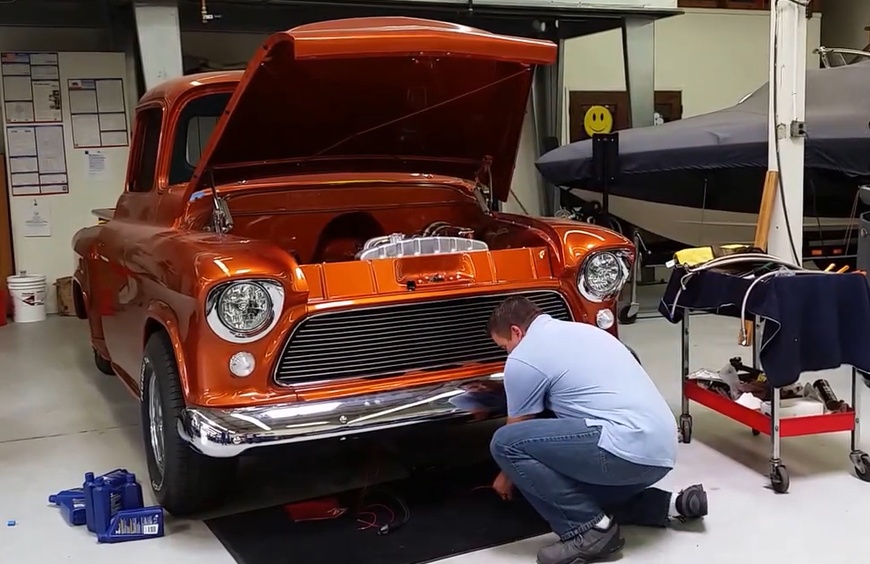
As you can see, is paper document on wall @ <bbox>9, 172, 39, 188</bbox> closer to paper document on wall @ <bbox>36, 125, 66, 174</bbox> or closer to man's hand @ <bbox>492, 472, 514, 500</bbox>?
paper document on wall @ <bbox>36, 125, 66, 174</bbox>

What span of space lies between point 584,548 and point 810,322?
1405 mm

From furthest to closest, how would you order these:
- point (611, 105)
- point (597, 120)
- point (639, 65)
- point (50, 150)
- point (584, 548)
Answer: point (611, 105)
point (597, 120)
point (639, 65)
point (50, 150)
point (584, 548)

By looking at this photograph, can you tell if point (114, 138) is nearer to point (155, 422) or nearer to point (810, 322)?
point (155, 422)

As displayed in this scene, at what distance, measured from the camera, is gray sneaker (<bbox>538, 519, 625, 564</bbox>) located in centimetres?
283

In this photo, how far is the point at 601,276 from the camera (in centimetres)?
352

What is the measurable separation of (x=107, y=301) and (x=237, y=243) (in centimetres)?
148

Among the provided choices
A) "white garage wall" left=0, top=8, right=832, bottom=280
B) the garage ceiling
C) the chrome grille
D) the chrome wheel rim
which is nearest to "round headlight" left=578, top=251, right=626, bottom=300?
the chrome grille

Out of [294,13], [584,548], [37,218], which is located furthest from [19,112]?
[584,548]

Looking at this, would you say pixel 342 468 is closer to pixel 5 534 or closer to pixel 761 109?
pixel 5 534

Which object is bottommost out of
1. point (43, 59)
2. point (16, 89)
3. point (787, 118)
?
point (787, 118)

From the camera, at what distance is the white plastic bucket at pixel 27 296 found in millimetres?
8094

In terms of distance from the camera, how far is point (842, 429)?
144 inches

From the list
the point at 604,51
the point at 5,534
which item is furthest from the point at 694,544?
the point at 604,51

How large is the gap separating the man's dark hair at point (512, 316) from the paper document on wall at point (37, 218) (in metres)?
6.74
